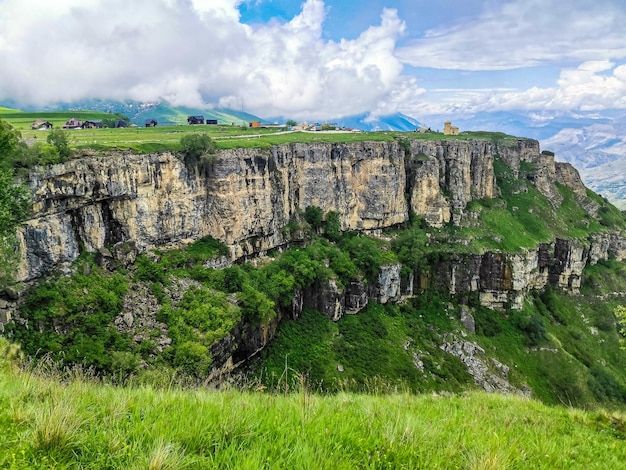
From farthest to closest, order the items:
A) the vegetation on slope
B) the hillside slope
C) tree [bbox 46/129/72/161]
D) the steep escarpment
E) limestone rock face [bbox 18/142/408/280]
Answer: the steep escarpment, tree [bbox 46/129/72/161], limestone rock face [bbox 18/142/408/280], the hillside slope, the vegetation on slope

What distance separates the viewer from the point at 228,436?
5.40 metres

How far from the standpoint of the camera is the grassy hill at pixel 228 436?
4656mm

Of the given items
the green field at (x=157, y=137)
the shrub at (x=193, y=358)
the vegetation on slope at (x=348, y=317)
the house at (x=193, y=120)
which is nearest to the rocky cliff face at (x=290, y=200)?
the green field at (x=157, y=137)

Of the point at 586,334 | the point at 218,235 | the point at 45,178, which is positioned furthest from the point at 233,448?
the point at 586,334

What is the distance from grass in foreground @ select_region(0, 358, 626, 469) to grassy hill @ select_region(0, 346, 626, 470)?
0.05 ft

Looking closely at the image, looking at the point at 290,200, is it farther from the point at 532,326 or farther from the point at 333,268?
the point at 532,326

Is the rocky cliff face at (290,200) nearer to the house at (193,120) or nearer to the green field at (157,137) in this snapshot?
the green field at (157,137)

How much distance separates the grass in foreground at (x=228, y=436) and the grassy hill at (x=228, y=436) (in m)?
0.01

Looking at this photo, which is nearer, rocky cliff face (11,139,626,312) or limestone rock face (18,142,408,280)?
limestone rock face (18,142,408,280)

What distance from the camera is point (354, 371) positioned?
3828cm

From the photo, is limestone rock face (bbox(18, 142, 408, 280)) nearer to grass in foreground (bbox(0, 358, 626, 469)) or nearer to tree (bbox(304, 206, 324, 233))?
tree (bbox(304, 206, 324, 233))

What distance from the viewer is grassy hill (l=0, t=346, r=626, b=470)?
15.3 ft

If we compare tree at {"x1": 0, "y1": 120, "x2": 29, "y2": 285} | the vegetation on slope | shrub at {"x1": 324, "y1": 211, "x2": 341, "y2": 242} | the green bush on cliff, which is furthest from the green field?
tree at {"x1": 0, "y1": 120, "x2": 29, "y2": 285}

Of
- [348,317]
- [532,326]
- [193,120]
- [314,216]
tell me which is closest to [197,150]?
[314,216]
